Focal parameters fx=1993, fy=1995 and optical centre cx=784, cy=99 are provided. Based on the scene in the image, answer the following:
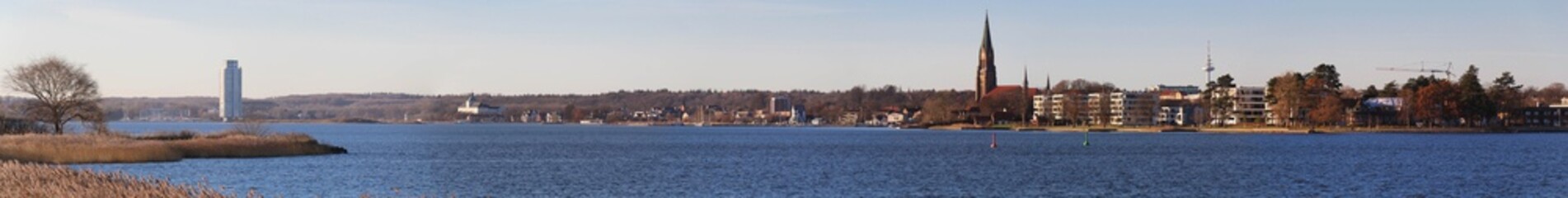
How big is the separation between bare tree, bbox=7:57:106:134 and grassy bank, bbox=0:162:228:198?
42523 mm

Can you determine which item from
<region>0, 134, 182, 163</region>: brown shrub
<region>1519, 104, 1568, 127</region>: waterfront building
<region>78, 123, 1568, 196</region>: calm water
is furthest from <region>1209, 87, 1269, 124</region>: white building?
<region>0, 134, 182, 163</region>: brown shrub

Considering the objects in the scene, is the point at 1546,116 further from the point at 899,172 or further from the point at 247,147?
the point at 247,147

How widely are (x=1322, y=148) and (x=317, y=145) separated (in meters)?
45.8

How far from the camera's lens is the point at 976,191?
47.6 metres

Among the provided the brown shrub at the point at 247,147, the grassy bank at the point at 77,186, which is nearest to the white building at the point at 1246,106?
the brown shrub at the point at 247,147

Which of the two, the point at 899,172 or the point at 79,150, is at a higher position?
the point at 79,150

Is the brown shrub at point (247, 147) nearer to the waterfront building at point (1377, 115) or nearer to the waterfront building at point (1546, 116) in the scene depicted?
the waterfront building at point (1377, 115)

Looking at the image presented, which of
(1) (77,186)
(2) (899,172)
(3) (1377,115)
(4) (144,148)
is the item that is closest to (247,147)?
(4) (144,148)

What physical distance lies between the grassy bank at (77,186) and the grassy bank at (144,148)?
76.3 ft

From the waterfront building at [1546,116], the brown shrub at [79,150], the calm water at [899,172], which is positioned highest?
the waterfront building at [1546,116]

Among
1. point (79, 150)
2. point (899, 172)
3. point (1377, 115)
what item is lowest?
point (899, 172)

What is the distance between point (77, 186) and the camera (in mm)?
30016

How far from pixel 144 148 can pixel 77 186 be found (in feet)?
118

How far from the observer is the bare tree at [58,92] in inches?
3017
